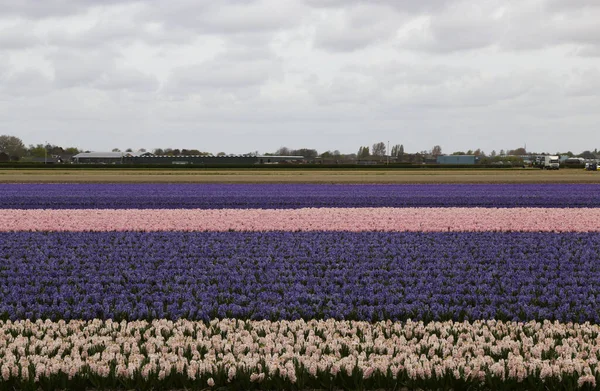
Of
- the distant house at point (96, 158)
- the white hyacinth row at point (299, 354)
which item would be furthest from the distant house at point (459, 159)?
the white hyacinth row at point (299, 354)

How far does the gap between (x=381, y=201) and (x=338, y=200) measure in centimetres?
191

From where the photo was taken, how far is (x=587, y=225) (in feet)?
66.5

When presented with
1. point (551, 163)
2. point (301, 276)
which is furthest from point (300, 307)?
point (551, 163)

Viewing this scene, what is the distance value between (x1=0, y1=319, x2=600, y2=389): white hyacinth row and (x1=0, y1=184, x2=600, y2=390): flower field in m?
0.02

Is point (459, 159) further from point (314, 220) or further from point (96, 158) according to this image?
point (314, 220)

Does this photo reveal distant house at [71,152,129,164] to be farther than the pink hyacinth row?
Yes

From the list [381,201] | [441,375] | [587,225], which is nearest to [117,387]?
[441,375]

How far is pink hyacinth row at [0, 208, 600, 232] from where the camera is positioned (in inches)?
770

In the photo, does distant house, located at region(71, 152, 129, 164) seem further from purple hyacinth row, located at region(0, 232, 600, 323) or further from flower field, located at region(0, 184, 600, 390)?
purple hyacinth row, located at region(0, 232, 600, 323)

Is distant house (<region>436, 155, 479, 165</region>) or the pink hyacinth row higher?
distant house (<region>436, 155, 479, 165</region>)

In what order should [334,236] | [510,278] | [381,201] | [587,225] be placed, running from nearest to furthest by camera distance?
[510,278] → [334,236] → [587,225] → [381,201]

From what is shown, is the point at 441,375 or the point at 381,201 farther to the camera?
the point at 381,201

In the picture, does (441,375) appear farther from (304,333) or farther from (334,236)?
(334,236)

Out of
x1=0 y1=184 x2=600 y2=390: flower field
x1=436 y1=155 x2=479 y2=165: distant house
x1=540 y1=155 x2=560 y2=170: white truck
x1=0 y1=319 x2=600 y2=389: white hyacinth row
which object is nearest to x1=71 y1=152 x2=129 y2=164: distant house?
x1=436 y1=155 x2=479 y2=165: distant house
